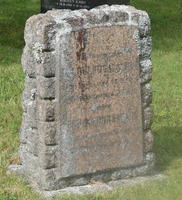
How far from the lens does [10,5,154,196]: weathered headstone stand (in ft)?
22.4

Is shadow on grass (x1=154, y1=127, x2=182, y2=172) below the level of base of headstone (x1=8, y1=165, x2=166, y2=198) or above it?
below

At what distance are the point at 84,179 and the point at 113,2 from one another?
22.5 feet

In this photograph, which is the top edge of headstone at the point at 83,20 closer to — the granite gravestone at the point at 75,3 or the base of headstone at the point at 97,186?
the base of headstone at the point at 97,186

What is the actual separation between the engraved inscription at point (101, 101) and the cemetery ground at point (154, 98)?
1.28 feet

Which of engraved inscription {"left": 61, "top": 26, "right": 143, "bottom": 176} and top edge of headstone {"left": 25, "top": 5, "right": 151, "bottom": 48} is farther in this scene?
engraved inscription {"left": 61, "top": 26, "right": 143, "bottom": 176}

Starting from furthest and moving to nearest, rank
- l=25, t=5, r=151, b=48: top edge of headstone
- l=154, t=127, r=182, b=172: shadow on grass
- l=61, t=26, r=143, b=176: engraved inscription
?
l=154, t=127, r=182, b=172: shadow on grass → l=61, t=26, r=143, b=176: engraved inscription → l=25, t=5, r=151, b=48: top edge of headstone

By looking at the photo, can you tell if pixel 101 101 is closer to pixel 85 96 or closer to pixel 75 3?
pixel 85 96

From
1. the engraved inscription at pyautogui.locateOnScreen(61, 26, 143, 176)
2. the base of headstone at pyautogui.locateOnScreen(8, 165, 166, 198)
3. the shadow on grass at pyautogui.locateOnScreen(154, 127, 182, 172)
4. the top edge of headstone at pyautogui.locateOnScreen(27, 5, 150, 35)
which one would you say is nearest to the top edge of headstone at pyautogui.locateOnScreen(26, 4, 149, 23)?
the top edge of headstone at pyautogui.locateOnScreen(27, 5, 150, 35)

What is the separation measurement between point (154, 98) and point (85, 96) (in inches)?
158

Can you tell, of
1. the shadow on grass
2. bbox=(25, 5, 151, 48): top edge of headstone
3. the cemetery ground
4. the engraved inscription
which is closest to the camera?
bbox=(25, 5, 151, 48): top edge of headstone

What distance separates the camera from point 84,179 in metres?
7.18

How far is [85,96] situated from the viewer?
6984 mm

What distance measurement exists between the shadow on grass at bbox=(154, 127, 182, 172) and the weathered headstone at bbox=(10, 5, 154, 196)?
641mm

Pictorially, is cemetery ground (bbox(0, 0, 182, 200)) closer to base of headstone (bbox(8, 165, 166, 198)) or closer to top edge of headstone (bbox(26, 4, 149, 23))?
base of headstone (bbox(8, 165, 166, 198))
